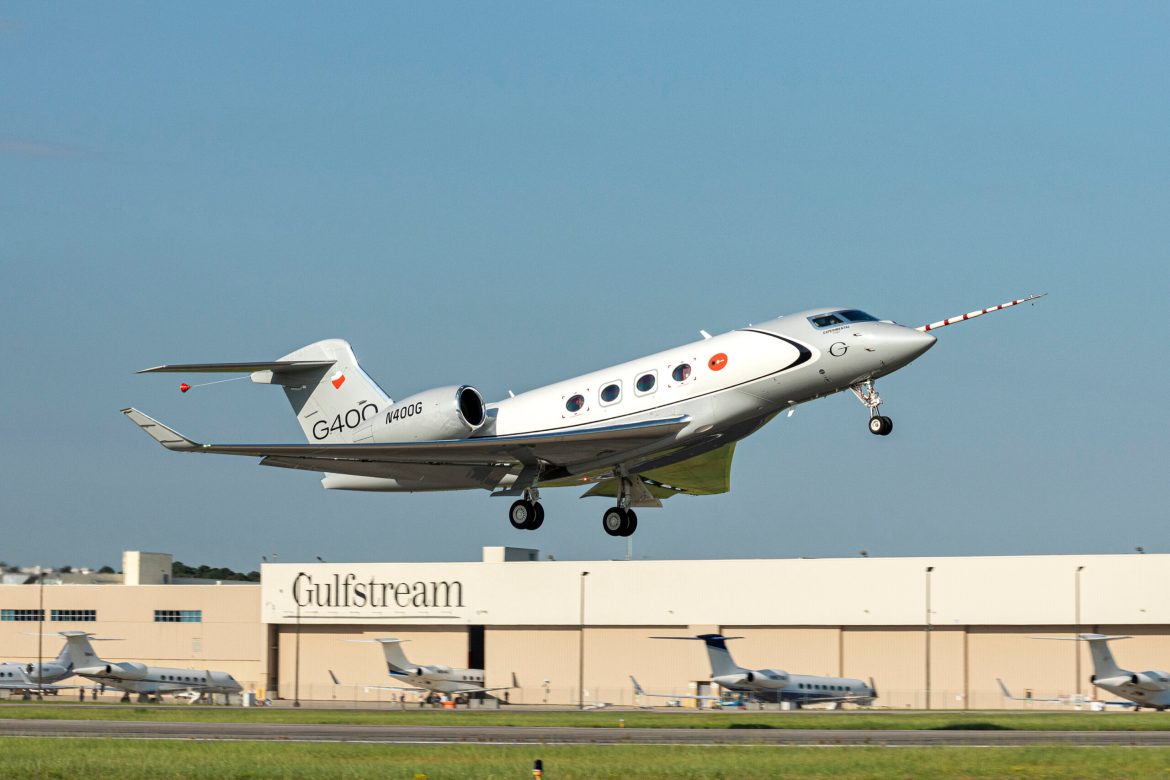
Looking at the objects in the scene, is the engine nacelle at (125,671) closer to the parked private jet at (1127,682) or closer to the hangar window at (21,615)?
the hangar window at (21,615)

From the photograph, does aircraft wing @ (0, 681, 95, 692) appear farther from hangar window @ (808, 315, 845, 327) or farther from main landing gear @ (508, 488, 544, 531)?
hangar window @ (808, 315, 845, 327)

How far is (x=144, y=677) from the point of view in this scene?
225 ft

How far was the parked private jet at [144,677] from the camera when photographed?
68.2 m

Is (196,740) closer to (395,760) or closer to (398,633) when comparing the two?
(395,760)

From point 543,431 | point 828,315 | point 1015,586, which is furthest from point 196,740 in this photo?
point 1015,586

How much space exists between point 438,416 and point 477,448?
1434mm

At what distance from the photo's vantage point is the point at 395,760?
2977 centimetres

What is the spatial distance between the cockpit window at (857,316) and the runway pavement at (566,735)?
35.8 feet

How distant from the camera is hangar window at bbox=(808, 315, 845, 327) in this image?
27953 millimetres

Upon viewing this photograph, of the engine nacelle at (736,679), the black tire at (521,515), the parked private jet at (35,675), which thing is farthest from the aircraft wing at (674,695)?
the black tire at (521,515)

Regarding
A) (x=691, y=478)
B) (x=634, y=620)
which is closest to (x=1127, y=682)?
(x=634, y=620)

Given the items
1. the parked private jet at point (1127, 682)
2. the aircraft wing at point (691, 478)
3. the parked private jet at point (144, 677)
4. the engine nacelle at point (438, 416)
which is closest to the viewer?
the engine nacelle at point (438, 416)

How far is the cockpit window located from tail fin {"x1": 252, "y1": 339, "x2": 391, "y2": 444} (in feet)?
37.7

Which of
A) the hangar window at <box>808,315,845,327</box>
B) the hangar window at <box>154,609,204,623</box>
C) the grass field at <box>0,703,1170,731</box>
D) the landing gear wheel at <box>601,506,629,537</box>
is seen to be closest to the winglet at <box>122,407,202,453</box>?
the landing gear wheel at <box>601,506,629,537</box>
